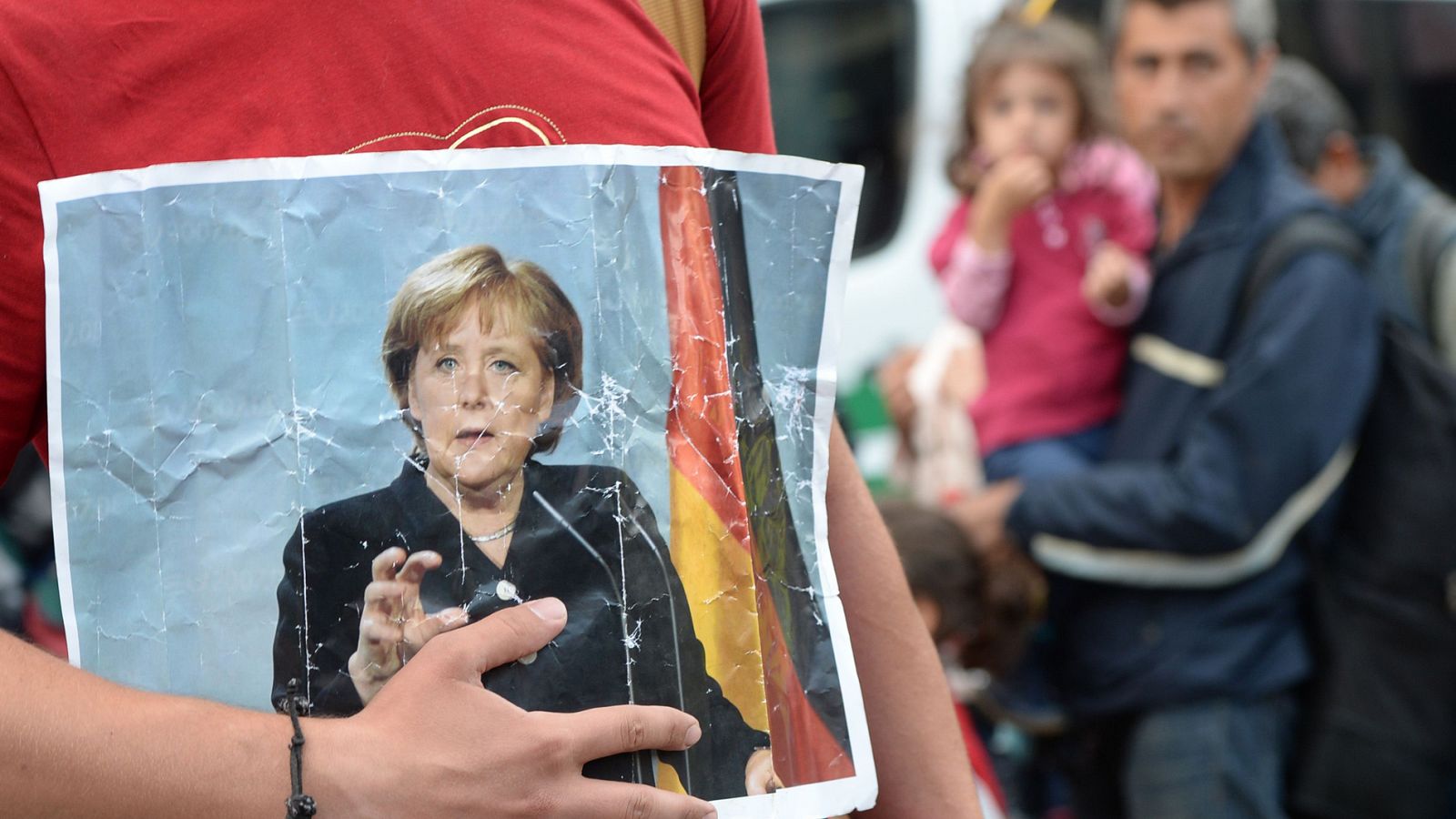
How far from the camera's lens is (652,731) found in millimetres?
919

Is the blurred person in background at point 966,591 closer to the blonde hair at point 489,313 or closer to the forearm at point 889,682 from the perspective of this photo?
the forearm at point 889,682

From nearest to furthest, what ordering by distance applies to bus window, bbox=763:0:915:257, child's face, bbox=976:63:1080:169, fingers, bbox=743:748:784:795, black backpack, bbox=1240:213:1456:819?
1. fingers, bbox=743:748:784:795
2. black backpack, bbox=1240:213:1456:819
3. child's face, bbox=976:63:1080:169
4. bus window, bbox=763:0:915:257

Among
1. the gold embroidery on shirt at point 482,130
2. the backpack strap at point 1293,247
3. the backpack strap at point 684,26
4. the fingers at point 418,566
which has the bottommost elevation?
the fingers at point 418,566

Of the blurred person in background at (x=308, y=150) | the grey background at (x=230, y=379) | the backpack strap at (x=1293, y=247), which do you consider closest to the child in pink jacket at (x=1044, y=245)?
the backpack strap at (x=1293, y=247)

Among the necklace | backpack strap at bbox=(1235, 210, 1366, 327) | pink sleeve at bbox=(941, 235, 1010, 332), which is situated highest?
A: pink sleeve at bbox=(941, 235, 1010, 332)

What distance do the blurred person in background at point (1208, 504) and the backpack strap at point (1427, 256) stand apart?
0.52 metres

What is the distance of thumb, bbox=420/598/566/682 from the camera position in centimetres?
90

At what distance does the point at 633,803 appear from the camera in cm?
91

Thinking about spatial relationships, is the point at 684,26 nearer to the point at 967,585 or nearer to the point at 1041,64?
the point at 967,585

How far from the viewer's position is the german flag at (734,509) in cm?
97

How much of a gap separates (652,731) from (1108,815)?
228 cm

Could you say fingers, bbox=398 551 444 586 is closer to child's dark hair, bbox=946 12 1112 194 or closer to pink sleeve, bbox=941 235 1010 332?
pink sleeve, bbox=941 235 1010 332

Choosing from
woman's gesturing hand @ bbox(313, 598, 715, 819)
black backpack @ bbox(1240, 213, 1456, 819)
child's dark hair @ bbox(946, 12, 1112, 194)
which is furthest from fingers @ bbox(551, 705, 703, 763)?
Result: child's dark hair @ bbox(946, 12, 1112, 194)

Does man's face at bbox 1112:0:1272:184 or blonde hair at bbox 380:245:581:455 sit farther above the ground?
man's face at bbox 1112:0:1272:184
